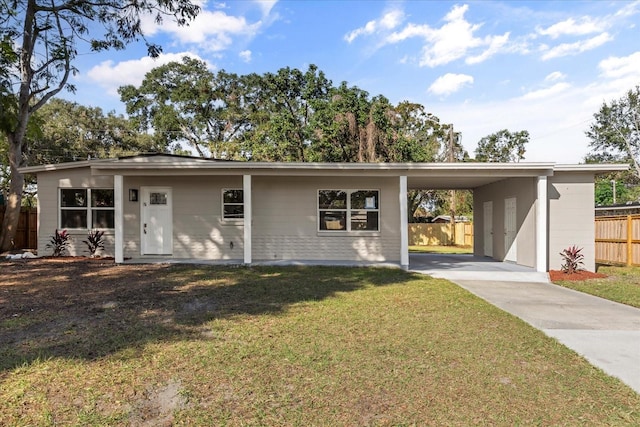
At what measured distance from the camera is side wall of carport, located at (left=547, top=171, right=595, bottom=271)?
34.1 ft

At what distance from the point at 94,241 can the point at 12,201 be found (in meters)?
4.10

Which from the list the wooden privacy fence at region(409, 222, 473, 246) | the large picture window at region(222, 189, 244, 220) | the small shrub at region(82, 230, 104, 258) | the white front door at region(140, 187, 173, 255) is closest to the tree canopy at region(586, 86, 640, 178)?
the wooden privacy fence at region(409, 222, 473, 246)

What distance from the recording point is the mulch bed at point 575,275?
9.50m

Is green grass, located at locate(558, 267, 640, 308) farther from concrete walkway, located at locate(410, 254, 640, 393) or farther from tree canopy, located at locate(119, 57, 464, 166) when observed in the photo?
tree canopy, located at locate(119, 57, 464, 166)

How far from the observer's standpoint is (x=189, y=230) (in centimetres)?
1211

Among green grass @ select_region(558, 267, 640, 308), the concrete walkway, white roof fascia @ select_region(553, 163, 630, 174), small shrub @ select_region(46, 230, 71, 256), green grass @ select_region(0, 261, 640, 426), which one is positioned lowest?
green grass @ select_region(558, 267, 640, 308)

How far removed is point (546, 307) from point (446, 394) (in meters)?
4.41

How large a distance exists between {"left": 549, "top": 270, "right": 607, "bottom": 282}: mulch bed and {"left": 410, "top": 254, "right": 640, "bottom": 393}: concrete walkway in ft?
1.15

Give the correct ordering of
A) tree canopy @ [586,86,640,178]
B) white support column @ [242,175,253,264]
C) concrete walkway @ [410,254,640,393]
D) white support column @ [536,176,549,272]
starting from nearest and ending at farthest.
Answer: concrete walkway @ [410,254,640,393] < white support column @ [536,176,549,272] < white support column @ [242,175,253,264] < tree canopy @ [586,86,640,178]

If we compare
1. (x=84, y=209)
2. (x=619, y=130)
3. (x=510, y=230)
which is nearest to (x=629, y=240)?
(x=510, y=230)

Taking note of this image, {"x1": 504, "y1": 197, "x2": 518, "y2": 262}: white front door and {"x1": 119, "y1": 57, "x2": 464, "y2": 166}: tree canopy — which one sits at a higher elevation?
{"x1": 119, "y1": 57, "x2": 464, "y2": 166}: tree canopy

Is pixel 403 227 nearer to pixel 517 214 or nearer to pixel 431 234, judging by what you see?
pixel 517 214

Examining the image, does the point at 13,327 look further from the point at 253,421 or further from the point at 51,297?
the point at 253,421

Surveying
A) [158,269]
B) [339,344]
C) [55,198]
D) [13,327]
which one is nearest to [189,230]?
[158,269]
